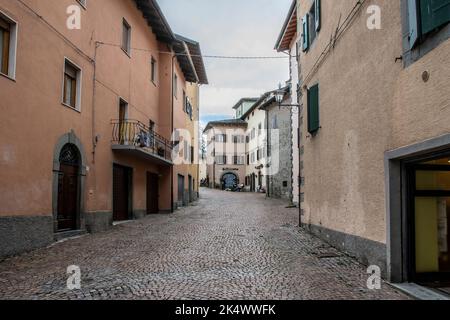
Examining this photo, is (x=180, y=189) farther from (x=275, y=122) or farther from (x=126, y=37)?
(x=275, y=122)

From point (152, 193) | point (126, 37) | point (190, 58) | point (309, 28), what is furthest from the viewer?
point (190, 58)

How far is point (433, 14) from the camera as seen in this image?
5.37 m

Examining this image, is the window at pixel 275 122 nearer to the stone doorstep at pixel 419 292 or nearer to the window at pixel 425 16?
the window at pixel 425 16

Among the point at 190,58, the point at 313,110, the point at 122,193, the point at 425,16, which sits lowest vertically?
the point at 122,193

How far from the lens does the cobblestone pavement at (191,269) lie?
18.7 ft

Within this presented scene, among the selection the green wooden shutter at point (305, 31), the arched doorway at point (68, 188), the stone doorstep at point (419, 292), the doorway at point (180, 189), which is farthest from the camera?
the doorway at point (180, 189)

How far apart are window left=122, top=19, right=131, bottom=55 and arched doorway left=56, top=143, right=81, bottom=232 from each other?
578 cm

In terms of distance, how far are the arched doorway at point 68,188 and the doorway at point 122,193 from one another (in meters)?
3.25

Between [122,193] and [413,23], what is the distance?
12416 millimetres

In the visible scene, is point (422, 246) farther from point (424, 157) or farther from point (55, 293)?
point (55, 293)

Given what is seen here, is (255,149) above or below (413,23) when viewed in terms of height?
above

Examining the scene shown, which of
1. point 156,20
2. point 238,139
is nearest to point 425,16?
point 156,20

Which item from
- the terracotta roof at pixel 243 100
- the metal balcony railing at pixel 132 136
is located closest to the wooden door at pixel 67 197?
the metal balcony railing at pixel 132 136

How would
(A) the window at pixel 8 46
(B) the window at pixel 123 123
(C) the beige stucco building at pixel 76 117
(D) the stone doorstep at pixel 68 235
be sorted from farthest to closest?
(B) the window at pixel 123 123, (D) the stone doorstep at pixel 68 235, (C) the beige stucco building at pixel 76 117, (A) the window at pixel 8 46
